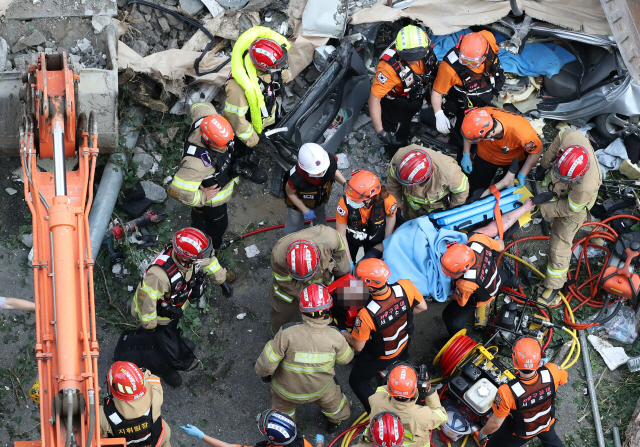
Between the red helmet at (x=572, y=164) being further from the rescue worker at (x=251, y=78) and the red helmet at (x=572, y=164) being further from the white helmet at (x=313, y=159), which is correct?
the rescue worker at (x=251, y=78)

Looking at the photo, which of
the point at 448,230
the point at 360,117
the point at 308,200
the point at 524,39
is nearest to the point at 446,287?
the point at 448,230

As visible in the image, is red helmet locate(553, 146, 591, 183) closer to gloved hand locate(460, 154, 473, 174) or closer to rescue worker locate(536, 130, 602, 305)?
rescue worker locate(536, 130, 602, 305)

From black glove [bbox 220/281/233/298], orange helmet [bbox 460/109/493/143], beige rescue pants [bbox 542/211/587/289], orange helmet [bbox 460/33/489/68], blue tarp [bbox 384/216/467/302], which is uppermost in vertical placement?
orange helmet [bbox 460/33/489/68]

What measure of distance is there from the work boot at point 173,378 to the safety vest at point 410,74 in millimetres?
3895

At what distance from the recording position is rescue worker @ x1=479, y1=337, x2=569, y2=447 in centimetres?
548

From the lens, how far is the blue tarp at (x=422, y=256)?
21.1 ft

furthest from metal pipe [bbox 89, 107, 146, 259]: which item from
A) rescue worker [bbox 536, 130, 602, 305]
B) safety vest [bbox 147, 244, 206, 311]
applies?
rescue worker [bbox 536, 130, 602, 305]

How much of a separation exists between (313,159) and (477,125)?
1.71 meters

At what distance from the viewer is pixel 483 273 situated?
6109 mm

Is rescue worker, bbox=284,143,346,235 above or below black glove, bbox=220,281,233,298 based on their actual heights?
above

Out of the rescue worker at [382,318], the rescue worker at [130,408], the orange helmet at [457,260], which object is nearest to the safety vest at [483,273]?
the orange helmet at [457,260]

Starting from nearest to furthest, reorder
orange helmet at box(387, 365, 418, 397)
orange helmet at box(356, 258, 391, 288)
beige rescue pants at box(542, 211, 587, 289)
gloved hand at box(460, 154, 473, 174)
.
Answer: orange helmet at box(387, 365, 418, 397) → orange helmet at box(356, 258, 391, 288) → beige rescue pants at box(542, 211, 587, 289) → gloved hand at box(460, 154, 473, 174)

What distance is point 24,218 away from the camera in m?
7.43

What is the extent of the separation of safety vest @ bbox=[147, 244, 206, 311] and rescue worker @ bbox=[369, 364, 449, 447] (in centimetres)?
198
